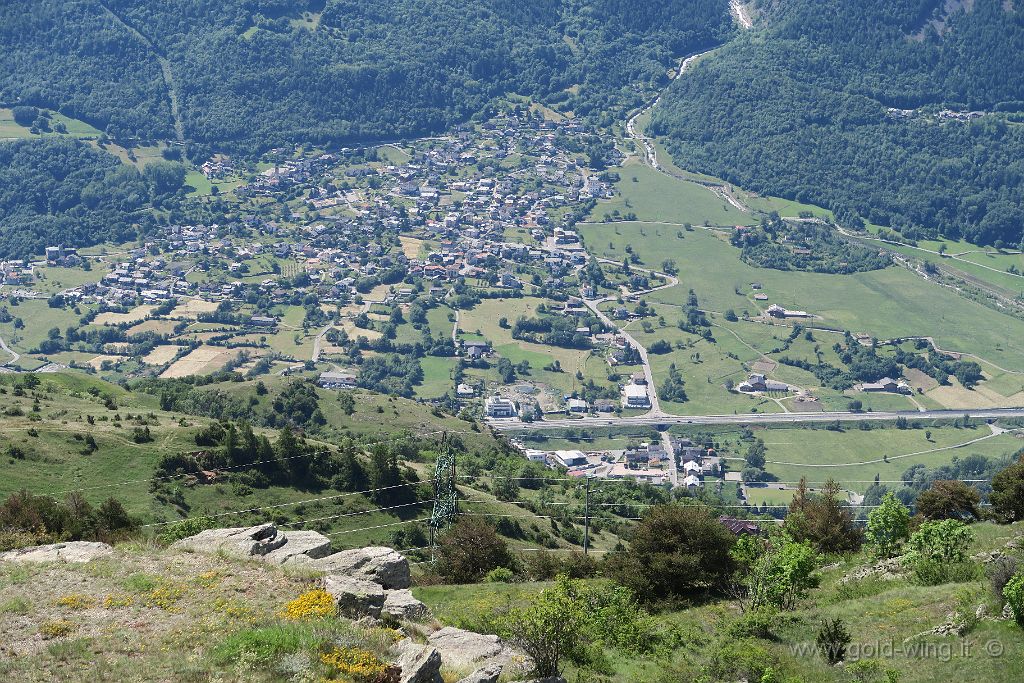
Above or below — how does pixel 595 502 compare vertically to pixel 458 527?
below

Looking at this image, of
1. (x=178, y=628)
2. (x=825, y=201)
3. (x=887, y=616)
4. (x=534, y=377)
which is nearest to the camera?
(x=178, y=628)

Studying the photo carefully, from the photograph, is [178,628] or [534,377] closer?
[178,628]

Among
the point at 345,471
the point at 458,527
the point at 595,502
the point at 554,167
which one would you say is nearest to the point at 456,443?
the point at 595,502

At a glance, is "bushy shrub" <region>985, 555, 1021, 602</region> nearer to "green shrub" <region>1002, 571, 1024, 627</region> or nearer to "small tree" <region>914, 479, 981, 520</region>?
"green shrub" <region>1002, 571, 1024, 627</region>

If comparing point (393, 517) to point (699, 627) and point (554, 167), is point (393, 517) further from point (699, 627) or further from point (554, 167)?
point (554, 167)

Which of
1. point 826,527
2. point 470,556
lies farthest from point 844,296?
point 470,556

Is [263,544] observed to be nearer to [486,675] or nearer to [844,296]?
[486,675]
